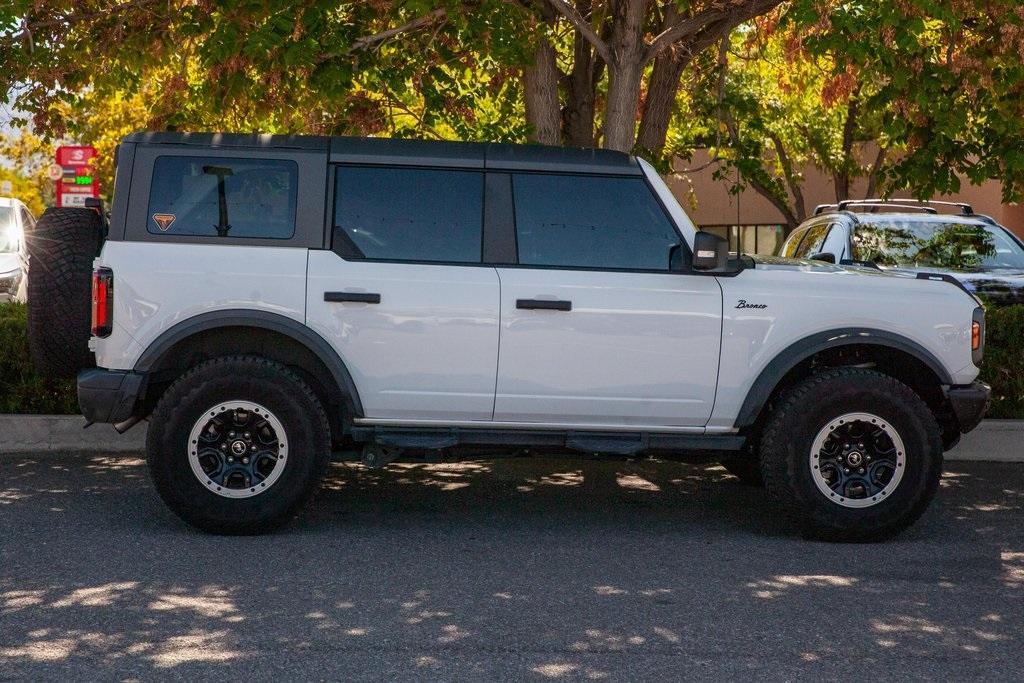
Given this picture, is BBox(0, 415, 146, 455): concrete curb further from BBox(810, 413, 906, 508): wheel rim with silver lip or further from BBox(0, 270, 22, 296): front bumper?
BBox(0, 270, 22, 296): front bumper

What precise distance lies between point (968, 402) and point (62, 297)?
4864 millimetres

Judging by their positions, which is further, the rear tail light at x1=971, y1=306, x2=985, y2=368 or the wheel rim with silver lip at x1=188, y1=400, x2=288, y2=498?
the rear tail light at x1=971, y1=306, x2=985, y2=368

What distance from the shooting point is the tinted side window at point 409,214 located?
7.04 meters

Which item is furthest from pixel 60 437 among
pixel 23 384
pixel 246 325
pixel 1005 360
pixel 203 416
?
pixel 1005 360

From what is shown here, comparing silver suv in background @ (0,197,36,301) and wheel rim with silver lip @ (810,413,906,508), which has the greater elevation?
silver suv in background @ (0,197,36,301)

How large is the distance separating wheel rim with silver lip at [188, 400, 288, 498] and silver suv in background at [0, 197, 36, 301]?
8.80 m

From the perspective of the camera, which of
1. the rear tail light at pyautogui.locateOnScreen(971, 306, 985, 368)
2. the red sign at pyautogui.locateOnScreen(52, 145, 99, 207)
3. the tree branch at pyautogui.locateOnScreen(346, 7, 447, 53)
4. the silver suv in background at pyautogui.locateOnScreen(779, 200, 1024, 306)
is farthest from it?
the red sign at pyautogui.locateOnScreen(52, 145, 99, 207)

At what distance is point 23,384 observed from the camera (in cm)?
984

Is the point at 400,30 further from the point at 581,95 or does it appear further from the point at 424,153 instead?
the point at 424,153

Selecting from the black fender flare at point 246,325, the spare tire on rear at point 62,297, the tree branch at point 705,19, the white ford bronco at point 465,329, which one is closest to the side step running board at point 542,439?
the white ford bronco at point 465,329

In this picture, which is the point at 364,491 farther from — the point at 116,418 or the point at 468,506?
the point at 116,418

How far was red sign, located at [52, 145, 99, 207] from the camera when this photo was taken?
25.2 m

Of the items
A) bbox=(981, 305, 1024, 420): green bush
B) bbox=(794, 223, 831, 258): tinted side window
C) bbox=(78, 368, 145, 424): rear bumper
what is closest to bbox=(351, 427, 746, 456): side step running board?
bbox=(78, 368, 145, 424): rear bumper

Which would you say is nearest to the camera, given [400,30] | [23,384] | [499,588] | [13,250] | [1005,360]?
[499,588]
